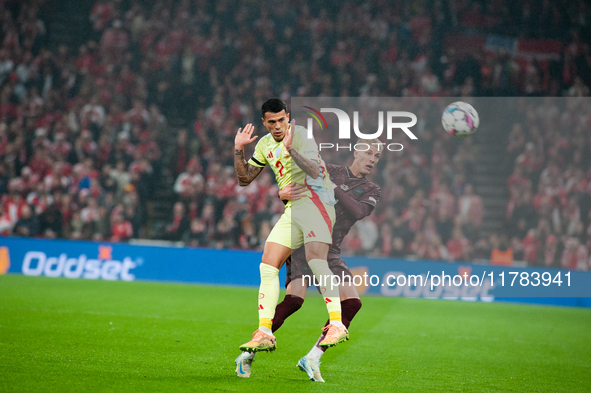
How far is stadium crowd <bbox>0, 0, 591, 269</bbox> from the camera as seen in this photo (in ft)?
40.4

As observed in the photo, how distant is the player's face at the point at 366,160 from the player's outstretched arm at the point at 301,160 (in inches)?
36.9

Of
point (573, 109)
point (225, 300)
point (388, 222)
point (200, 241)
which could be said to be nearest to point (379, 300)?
point (388, 222)

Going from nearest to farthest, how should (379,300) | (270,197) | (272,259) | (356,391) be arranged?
1. (356,391)
2. (272,259)
3. (379,300)
4. (270,197)

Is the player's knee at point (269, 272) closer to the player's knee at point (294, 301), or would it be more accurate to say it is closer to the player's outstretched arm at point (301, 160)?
the player's knee at point (294, 301)

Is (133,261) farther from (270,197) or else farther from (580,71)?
(580,71)

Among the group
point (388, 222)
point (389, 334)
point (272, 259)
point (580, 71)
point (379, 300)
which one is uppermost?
point (580, 71)

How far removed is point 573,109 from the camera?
1385 cm

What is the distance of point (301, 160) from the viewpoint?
17.2 feet

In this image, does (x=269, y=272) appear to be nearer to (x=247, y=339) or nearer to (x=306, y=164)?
(x=306, y=164)

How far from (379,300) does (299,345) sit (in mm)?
5102

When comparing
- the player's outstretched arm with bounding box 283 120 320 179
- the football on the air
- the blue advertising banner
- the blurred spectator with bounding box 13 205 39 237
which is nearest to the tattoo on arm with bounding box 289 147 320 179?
the player's outstretched arm with bounding box 283 120 320 179

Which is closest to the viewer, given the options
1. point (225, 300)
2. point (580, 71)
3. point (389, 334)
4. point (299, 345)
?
point (299, 345)

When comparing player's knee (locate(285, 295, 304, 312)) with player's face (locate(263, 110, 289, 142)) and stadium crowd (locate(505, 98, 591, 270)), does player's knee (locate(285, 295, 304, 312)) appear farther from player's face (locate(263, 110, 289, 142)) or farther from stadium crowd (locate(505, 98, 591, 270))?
stadium crowd (locate(505, 98, 591, 270))

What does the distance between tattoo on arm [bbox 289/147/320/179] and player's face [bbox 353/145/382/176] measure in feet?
3.08
